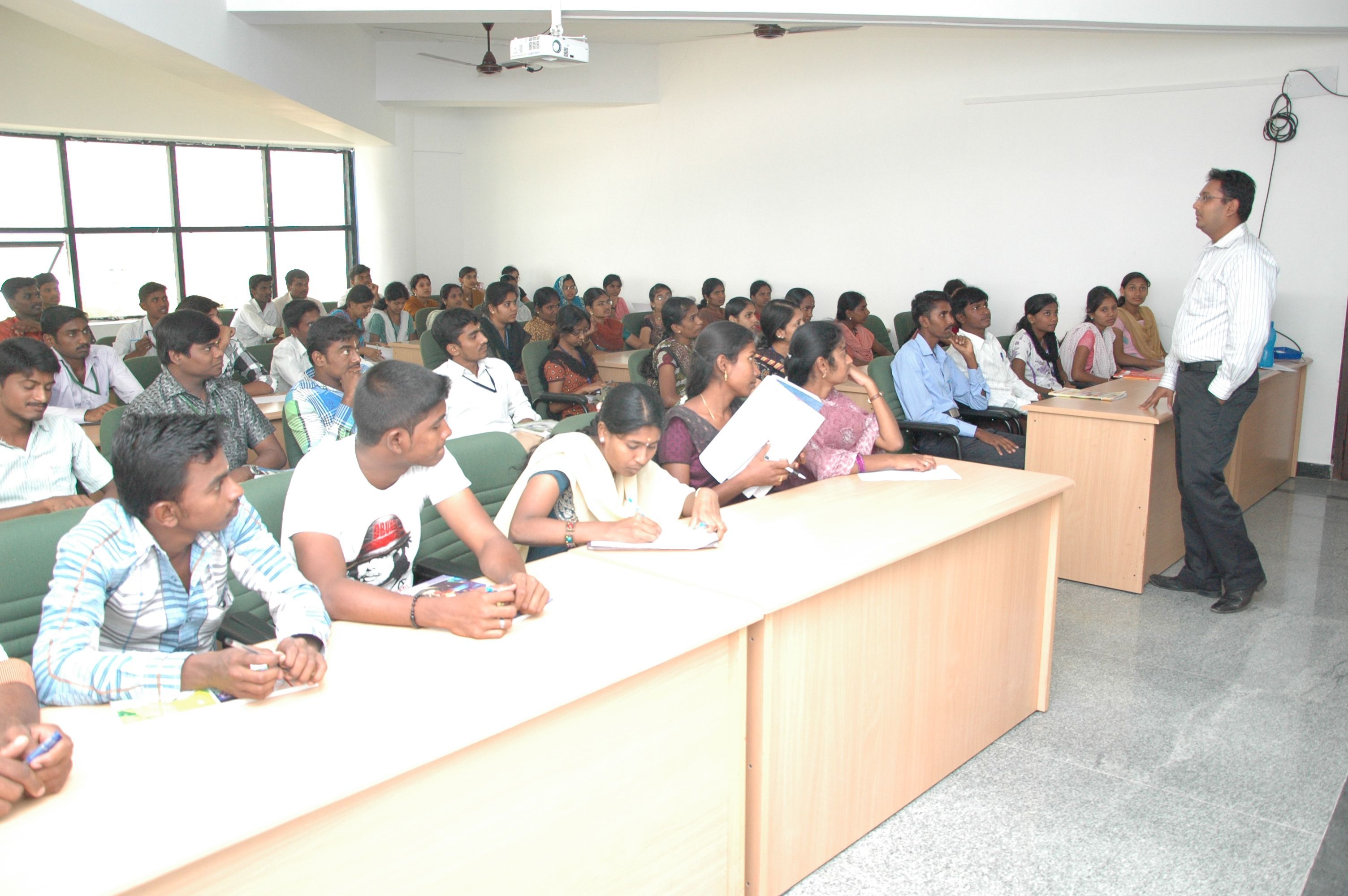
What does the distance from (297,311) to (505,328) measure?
2.17 meters

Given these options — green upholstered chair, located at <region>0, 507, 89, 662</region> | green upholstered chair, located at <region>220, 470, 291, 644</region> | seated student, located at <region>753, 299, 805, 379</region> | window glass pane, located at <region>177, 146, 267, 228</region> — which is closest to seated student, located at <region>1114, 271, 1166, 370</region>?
seated student, located at <region>753, 299, 805, 379</region>

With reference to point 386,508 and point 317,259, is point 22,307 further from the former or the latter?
point 317,259

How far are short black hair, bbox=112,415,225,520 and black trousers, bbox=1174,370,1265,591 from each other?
3333 millimetres

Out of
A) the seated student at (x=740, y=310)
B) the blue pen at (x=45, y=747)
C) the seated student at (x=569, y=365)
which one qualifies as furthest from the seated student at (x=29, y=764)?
the seated student at (x=740, y=310)

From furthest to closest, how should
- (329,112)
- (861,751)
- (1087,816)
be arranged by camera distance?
1. (329,112)
2. (1087,816)
3. (861,751)

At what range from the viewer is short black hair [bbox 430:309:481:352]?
4023 millimetres

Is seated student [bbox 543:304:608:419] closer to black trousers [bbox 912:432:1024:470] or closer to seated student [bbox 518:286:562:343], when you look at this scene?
seated student [bbox 518:286:562:343]

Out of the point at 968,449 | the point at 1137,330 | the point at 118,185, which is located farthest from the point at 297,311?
the point at 1137,330

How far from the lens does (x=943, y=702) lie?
2469 millimetres

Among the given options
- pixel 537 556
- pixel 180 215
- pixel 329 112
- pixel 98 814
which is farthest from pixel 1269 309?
pixel 180 215

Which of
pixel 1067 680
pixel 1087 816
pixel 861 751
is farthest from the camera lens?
pixel 1067 680

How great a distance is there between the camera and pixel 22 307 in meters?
5.11

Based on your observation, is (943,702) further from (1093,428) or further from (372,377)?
(1093,428)

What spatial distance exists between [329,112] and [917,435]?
5143mm
